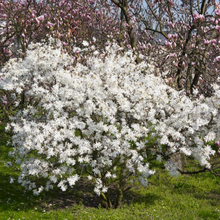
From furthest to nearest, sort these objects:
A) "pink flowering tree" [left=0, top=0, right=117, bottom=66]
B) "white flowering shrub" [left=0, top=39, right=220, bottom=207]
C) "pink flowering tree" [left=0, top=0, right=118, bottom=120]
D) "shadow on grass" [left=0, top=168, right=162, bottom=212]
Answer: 1. "pink flowering tree" [left=0, top=0, right=117, bottom=66]
2. "pink flowering tree" [left=0, top=0, right=118, bottom=120]
3. "shadow on grass" [left=0, top=168, right=162, bottom=212]
4. "white flowering shrub" [left=0, top=39, right=220, bottom=207]

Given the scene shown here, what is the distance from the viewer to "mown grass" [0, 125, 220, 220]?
23.8 feet

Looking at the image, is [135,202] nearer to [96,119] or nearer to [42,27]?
[96,119]

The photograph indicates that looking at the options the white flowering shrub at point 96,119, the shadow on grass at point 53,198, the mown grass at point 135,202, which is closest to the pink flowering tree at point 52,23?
the white flowering shrub at point 96,119

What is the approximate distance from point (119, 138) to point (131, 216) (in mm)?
2480

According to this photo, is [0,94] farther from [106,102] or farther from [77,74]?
[106,102]

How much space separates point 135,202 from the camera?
837 centimetres

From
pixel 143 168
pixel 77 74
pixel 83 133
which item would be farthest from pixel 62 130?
pixel 143 168

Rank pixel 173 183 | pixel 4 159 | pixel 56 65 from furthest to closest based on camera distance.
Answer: pixel 4 159 → pixel 173 183 → pixel 56 65

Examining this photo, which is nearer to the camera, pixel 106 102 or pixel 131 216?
pixel 106 102

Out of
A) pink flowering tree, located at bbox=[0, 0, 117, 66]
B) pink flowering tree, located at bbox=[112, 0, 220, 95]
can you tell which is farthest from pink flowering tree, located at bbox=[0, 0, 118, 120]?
pink flowering tree, located at bbox=[112, 0, 220, 95]

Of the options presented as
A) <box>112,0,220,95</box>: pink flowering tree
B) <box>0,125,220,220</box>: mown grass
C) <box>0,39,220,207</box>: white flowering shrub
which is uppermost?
<box>112,0,220,95</box>: pink flowering tree

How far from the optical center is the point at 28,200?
821cm

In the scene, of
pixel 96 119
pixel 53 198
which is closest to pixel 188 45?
pixel 96 119

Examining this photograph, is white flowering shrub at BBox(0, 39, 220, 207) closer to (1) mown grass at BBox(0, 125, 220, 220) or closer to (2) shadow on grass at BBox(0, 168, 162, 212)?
(1) mown grass at BBox(0, 125, 220, 220)
